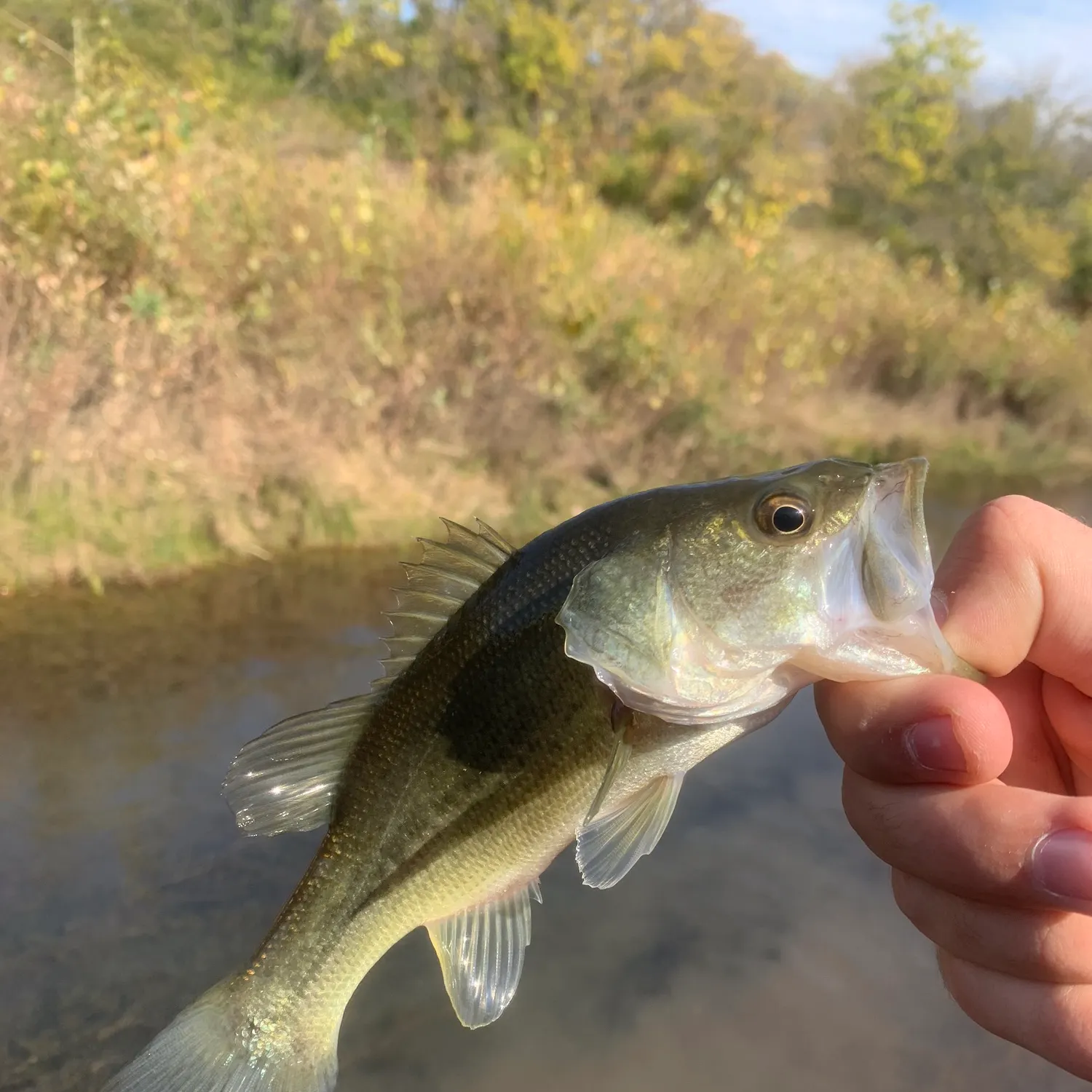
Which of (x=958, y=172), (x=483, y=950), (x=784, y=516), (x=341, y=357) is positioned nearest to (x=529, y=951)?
(x=483, y=950)

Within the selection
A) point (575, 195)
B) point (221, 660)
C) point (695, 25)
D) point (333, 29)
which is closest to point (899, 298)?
point (575, 195)

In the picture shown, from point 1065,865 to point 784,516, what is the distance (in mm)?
656

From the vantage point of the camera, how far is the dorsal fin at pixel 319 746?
1.65m

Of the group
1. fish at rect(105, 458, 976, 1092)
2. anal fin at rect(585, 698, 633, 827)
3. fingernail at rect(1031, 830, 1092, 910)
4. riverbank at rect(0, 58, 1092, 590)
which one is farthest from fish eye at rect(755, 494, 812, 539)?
riverbank at rect(0, 58, 1092, 590)

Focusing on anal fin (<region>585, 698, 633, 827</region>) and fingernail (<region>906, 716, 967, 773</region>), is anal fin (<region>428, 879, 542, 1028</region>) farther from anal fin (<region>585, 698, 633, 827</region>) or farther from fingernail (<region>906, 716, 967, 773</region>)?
fingernail (<region>906, 716, 967, 773</region>)

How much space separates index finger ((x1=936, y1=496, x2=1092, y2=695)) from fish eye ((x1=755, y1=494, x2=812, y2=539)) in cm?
34

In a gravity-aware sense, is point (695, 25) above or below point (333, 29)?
above

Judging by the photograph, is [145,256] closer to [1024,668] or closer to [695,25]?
[1024,668]

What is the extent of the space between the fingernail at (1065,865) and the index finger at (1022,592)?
0.33 m

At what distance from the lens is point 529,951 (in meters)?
3.58

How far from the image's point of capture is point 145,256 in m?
6.73

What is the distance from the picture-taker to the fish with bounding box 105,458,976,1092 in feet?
4.65

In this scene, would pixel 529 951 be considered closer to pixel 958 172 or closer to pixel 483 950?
pixel 483 950

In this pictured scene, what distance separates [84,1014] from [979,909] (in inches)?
120
